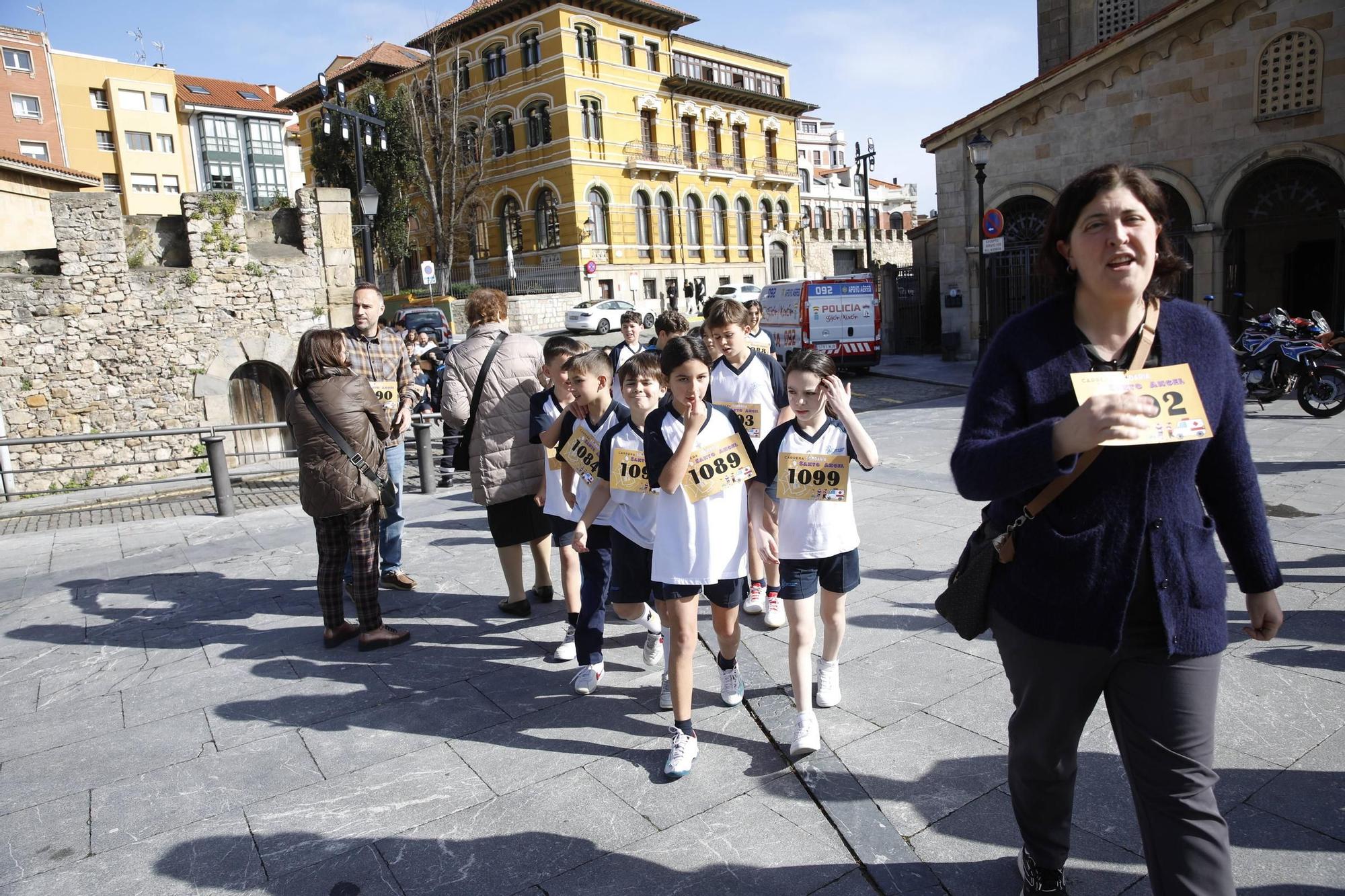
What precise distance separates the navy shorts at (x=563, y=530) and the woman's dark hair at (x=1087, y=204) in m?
3.16

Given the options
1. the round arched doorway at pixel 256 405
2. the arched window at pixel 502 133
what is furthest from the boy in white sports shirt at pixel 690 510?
the arched window at pixel 502 133

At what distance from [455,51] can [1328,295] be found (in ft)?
123

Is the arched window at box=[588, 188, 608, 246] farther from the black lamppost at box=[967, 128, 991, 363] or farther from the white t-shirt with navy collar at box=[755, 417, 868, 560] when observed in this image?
the white t-shirt with navy collar at box=[755, 417, 868, 560]

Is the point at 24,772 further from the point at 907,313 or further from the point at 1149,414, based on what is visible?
the point at 907,313

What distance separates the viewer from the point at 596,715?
4.14 meters

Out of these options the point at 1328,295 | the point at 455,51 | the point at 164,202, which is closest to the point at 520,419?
the point at 1328,295

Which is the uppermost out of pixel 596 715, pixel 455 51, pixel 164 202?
pixel 455 51

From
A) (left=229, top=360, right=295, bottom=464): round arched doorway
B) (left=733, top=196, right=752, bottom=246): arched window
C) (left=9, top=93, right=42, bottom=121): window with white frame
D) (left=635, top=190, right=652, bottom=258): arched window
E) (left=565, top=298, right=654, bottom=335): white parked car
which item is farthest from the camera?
(left=733, top=196, right=752, bottom=246): arched window

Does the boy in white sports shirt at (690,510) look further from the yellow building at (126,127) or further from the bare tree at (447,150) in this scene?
the yellow building at (126,127)

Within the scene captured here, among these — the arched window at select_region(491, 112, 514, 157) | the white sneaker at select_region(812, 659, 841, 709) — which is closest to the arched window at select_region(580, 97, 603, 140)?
the arched window at select_region(491, 112, 514, 157)

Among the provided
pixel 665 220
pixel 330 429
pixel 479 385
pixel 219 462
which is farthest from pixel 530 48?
pixel 330 429

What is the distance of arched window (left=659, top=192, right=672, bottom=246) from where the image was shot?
45.4 metres

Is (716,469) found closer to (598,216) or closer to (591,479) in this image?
(591,479)

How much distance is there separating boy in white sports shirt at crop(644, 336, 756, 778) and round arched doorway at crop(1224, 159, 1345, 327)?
52.9 ft
